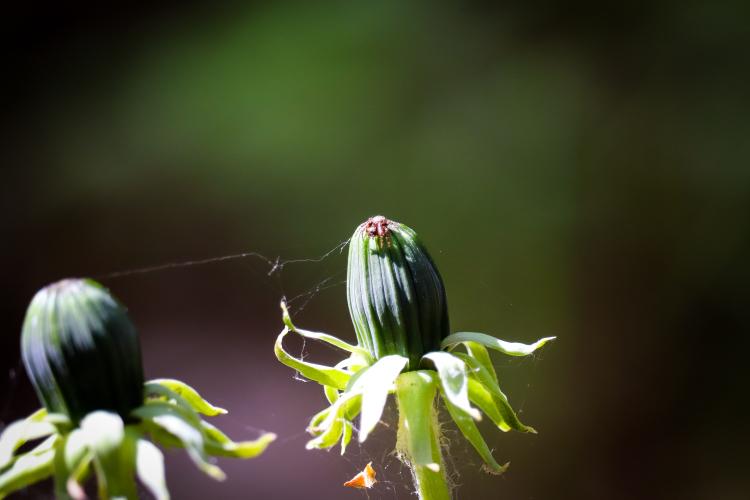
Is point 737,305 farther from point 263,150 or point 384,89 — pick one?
point 263,150

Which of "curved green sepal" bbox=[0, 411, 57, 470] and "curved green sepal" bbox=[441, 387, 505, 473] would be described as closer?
"curved green sepal" bbox=[0, 411, 57, 470]

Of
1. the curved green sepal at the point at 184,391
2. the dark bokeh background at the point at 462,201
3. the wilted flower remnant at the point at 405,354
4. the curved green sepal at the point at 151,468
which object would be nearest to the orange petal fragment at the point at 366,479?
the wilted flower remnant at the point at 405,354

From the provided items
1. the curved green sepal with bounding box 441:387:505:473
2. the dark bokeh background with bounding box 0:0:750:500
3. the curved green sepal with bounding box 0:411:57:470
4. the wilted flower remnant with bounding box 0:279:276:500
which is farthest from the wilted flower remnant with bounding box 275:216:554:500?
the dark bokeh background with bounding box 0:0:750:500

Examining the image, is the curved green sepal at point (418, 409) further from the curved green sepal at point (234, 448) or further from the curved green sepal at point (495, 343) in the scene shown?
the curved green sepal at point (234, 448)

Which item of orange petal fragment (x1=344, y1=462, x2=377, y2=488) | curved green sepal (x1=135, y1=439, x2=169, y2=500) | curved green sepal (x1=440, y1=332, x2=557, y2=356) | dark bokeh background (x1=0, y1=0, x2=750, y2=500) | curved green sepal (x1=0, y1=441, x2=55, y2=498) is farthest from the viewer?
dark bokeh background (x1=0, y1=0, x2=750, y2=500)

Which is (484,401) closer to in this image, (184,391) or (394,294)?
(394,294)

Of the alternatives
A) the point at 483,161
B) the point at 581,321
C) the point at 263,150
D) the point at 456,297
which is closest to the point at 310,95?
the point at 263,150

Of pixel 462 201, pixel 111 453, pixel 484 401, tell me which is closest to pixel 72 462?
pixel 111 453

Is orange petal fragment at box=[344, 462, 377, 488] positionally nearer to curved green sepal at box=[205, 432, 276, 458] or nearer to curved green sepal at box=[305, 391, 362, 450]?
curved green sepal at box=[305, 391, 362, 450]
